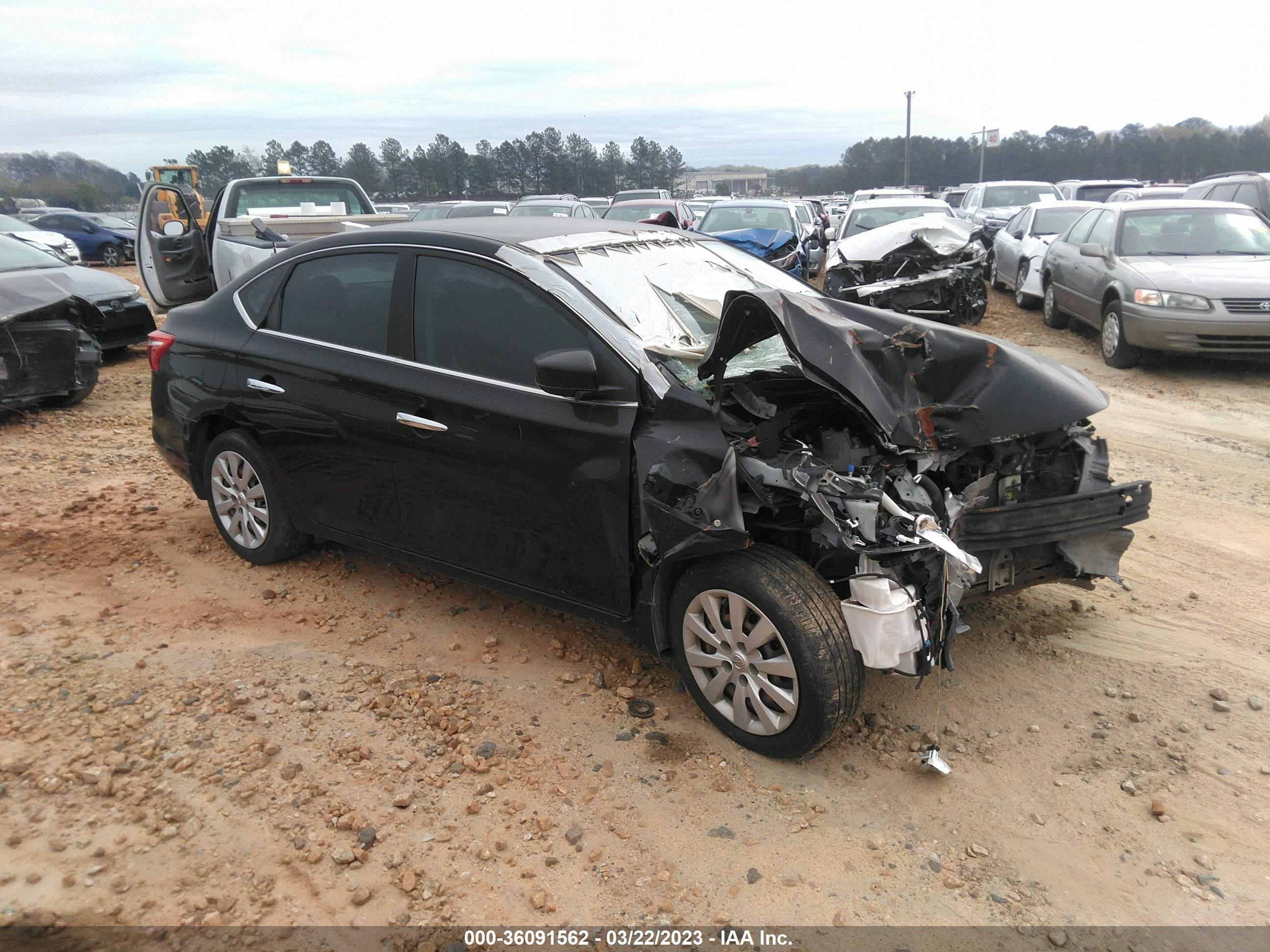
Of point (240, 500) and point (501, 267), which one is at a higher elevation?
point (501, 267)

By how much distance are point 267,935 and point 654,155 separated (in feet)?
187

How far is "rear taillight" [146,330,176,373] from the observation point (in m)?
4.93

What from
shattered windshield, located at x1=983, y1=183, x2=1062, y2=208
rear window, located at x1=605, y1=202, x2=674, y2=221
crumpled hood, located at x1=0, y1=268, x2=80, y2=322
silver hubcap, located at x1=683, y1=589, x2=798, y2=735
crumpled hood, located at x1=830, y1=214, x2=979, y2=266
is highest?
shattered windshield, located at x1=983, y1=183, x2=1062, y2=208

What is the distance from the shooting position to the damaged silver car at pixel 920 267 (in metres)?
10.2

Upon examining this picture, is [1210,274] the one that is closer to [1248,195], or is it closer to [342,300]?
[1248,195]

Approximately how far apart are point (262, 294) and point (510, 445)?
1.95m

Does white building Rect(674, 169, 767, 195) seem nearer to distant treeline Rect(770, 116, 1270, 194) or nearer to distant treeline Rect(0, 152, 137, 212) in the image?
distant treeline Rect(770, 116, 1270, 194)

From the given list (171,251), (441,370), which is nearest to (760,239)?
(171,251)

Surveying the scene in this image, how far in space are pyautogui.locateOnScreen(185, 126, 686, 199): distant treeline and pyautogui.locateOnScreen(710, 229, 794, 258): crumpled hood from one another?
1323 inches

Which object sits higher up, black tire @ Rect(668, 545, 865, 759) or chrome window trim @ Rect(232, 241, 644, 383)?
chrome window trim @ Rect(232, 241, 644, 383)

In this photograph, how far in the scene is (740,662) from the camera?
3160 millimetres

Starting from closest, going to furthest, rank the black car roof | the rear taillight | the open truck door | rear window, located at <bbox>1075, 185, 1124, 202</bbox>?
the black car roof < the rear taillight < the open truck door < rear window, located at <bbox>1075, 185, 1124, 202</bbox>

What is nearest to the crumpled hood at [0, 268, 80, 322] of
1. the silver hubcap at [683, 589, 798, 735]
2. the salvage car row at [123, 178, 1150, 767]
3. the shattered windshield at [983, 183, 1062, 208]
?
the salvage car row at [123, 178, 1150, 767]

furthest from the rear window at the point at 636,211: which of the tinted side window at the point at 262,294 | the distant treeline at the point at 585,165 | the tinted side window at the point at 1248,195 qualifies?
the distant treeline at the point at 585,165
